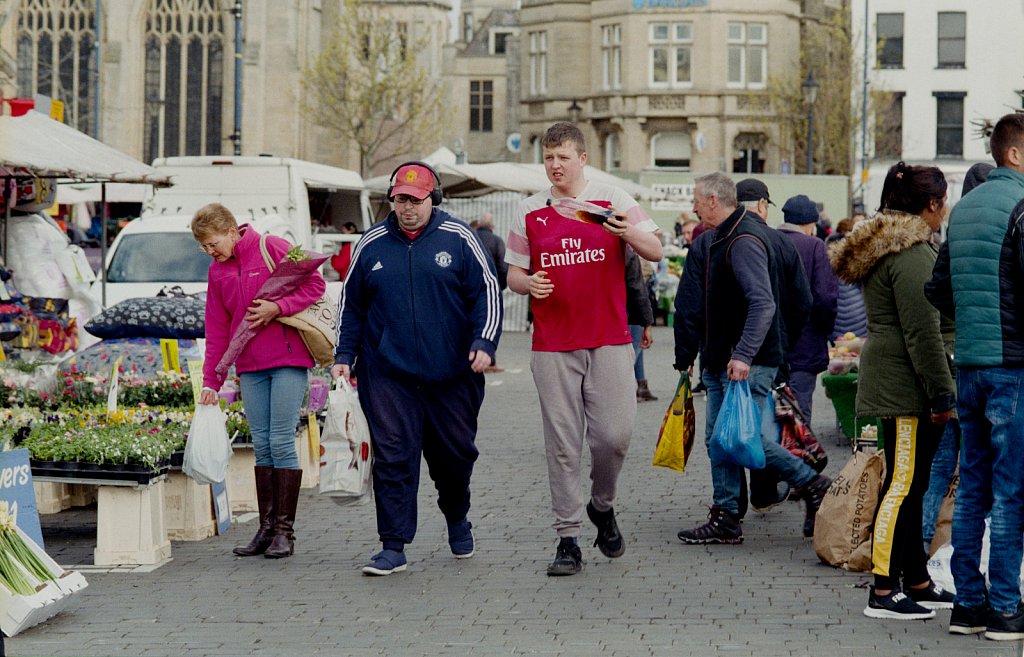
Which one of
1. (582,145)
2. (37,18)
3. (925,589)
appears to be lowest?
(925,589)

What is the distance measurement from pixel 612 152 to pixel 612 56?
12.5ft

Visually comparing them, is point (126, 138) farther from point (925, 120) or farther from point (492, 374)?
point (492, 374)

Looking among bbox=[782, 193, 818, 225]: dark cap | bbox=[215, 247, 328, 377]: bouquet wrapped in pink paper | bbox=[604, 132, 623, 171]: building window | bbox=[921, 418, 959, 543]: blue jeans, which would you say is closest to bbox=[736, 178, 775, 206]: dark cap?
bbox=[782, 193, 818, 225]: dark cap

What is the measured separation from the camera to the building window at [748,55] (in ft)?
207

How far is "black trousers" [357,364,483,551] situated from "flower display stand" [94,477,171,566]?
1.20 m

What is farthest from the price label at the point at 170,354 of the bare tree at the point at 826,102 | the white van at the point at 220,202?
the bare tree at the point at 826,102

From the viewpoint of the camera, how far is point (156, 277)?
18.0 metres

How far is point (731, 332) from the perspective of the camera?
8.58 m

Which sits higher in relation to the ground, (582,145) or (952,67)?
(952,67)

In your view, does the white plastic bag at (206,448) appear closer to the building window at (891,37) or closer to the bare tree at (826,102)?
the bare tree at (826,102)

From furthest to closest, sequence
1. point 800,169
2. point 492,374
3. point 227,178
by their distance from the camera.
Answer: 1. point 800,169
2. point 227,178
3. point 492,374

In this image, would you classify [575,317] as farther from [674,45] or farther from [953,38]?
[674,45]

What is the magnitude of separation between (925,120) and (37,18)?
31.9 metres

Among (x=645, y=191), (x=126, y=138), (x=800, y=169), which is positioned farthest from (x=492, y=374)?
(x=800, y=169)
